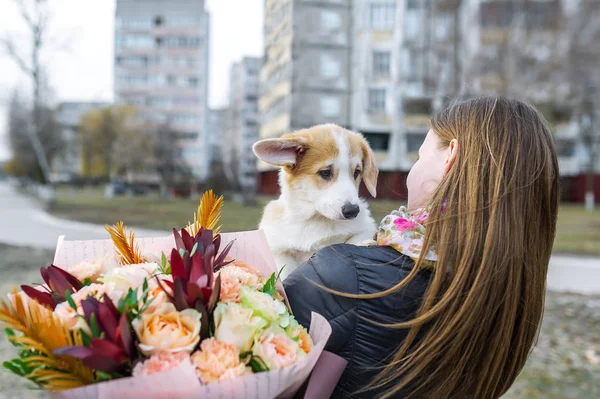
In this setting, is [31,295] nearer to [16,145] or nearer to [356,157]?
[356,157]

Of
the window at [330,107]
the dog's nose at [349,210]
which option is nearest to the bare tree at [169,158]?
the window at [330,107]

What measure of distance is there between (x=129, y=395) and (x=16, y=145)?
4382 centimetres

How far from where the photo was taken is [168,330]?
109 centimetres

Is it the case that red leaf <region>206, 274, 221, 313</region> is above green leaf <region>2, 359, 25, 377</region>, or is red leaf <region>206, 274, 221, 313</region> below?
above

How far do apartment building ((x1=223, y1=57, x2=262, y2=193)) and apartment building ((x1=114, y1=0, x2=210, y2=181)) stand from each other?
13.3 feet

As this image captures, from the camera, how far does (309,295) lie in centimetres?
146

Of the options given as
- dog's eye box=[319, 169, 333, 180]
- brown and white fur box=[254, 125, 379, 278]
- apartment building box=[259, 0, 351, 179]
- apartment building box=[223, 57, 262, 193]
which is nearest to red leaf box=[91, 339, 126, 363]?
brown and white fur box=[254, 125, 379, 278]

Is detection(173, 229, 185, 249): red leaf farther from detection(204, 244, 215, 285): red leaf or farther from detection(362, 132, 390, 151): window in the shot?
detection(362, 132, 390, 151): window

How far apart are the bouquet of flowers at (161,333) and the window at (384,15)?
1399 cm

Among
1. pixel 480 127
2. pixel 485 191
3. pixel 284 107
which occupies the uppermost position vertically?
pixel 284 107

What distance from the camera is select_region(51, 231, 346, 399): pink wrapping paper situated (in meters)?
1.03

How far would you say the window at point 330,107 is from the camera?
225 inches

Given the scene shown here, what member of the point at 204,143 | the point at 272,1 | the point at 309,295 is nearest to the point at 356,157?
the point at 309,295

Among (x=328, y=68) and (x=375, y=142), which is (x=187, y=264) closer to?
(x=375, y=142)
